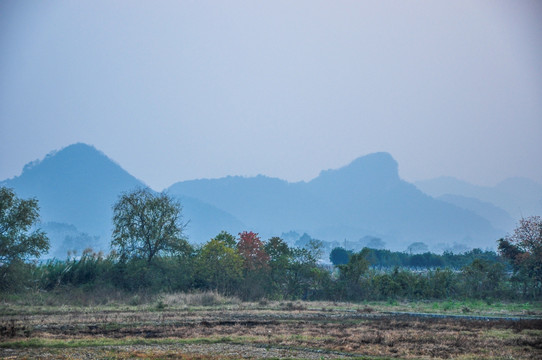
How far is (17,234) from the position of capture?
37750 millimetres

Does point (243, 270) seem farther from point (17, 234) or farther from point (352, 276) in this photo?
point (17, 234)

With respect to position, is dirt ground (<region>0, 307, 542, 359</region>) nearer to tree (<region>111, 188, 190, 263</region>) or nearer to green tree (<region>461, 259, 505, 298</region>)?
tree (<region>111, 188, 190, 263</region>)

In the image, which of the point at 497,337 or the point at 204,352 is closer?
the point at 204,352

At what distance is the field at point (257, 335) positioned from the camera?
16812 millimetres

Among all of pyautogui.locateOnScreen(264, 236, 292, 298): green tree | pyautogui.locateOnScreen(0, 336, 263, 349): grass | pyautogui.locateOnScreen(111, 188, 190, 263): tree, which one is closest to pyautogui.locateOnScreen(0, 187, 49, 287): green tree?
pyautogui.locateOnScreen(111, 188, 190, 263): tree

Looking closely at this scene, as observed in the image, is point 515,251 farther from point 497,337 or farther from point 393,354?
point 393,354

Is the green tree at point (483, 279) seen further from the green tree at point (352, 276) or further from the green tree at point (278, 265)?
the green tree at point (278, 265)

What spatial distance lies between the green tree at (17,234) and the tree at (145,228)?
707 cm

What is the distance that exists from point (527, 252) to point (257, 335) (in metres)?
32.6

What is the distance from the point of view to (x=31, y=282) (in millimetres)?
37844

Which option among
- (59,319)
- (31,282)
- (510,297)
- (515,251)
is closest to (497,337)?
(59,319)

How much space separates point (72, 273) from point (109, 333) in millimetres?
22724

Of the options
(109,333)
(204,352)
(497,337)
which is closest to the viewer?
(204,352)

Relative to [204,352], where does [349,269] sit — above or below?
above
